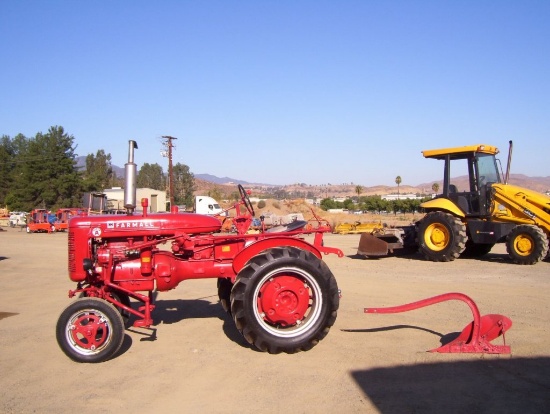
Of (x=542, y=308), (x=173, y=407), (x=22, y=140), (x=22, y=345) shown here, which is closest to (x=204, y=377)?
(x=173, y=407)

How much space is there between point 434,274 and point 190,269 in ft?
22.2

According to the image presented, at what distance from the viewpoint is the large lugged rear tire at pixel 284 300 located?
505 centimetres

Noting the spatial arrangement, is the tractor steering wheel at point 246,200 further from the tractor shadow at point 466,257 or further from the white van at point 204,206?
the white van at point 204,206

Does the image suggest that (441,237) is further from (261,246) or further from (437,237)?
(261,246)

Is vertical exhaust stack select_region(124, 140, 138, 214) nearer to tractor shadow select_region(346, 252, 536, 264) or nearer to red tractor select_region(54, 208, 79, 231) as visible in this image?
tractor shadow select_region(346, 252, 536, 264)

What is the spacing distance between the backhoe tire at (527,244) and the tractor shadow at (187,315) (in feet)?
25.7

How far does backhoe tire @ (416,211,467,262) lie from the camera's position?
1232 centimetres

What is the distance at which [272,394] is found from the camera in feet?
13.6

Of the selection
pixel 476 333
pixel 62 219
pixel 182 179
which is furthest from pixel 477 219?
pixel 182 179

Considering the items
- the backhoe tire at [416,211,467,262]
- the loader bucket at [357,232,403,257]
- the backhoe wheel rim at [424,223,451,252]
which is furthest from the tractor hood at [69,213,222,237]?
the backhoe wheel rim at [424,223,451,252]

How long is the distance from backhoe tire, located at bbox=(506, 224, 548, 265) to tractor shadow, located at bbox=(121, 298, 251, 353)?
25.7 feet

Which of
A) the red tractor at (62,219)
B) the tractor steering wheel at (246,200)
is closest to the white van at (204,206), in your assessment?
the red tractor at (62,219)

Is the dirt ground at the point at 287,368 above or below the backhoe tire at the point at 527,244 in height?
below

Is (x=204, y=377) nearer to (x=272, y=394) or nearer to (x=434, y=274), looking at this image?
(x=272, y=394)
